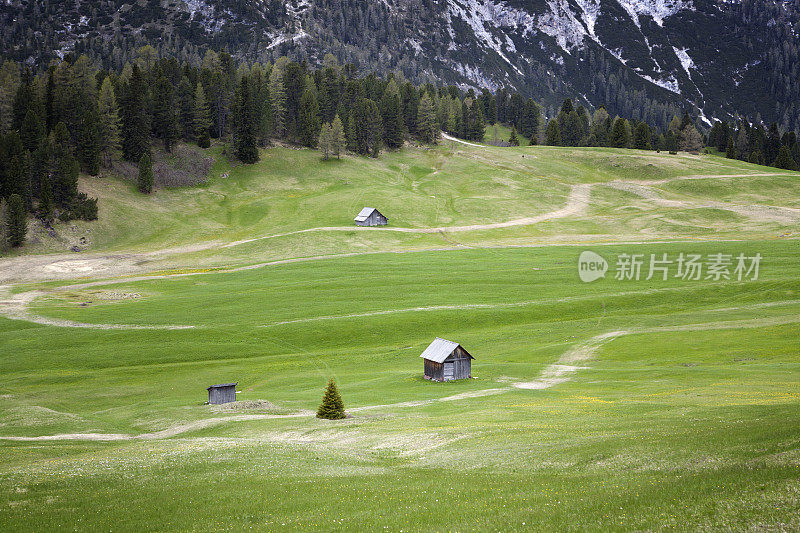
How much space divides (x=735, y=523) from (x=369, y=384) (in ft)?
138

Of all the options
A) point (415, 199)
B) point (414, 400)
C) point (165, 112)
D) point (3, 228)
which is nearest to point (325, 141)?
point (415, 199)

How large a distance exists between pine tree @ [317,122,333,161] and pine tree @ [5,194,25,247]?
85537mm

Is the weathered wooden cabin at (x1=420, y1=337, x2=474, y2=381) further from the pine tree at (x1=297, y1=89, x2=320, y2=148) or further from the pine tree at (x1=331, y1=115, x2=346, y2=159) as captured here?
the pine tree at (x1=297, y1=89, x2=320, y2=148)

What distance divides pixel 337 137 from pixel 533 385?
5495 inches

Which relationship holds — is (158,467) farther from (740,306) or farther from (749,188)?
(749,188)

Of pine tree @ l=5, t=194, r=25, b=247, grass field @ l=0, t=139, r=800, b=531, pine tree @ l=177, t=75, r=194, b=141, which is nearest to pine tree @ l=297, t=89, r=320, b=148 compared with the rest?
grass field @ l=0, t=139, r=800, b=531

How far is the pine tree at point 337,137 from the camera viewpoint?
178500mm

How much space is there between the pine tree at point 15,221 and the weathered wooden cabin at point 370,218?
68.3 metres

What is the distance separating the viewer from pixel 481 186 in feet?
575

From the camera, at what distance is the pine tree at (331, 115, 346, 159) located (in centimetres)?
17850

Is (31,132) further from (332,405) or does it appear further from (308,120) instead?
(332,405)

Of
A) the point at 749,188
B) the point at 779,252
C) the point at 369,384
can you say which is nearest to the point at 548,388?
the point at 369,384

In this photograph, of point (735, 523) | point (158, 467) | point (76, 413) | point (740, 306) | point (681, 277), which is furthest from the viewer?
point (681, 277)

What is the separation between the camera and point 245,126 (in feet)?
555
